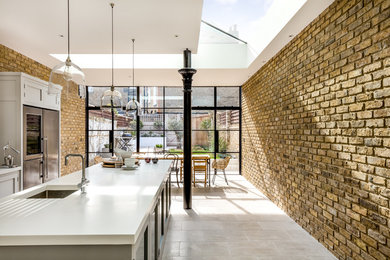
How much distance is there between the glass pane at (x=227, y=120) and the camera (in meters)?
7.74

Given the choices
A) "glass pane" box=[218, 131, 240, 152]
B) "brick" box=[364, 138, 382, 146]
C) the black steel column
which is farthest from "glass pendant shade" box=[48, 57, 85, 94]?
"glass pane" box=[218, 131, 240, 152]

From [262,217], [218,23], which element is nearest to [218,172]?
[262,217]

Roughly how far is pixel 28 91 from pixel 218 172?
5506 millimetres

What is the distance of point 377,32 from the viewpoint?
80.7 inches

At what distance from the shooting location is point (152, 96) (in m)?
7.79

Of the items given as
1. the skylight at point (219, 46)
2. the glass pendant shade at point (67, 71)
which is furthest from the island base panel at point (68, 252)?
the skylight at point (219, 46)

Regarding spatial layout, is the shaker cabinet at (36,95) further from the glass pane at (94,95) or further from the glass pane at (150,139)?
the glass pane at (150,139)

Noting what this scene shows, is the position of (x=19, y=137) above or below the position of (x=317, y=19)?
below

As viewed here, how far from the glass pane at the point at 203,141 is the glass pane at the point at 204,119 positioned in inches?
6.3

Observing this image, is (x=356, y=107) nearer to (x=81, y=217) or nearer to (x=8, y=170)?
(x=81, y=217)

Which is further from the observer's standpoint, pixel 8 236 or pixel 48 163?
pixel 48 163

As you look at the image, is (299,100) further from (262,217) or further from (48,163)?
(48,163)

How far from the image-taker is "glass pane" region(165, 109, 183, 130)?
7.79m

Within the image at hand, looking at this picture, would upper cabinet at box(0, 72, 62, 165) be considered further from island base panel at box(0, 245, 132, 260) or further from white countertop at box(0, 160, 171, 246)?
island base panel at box(0, 245, 132, 260)
